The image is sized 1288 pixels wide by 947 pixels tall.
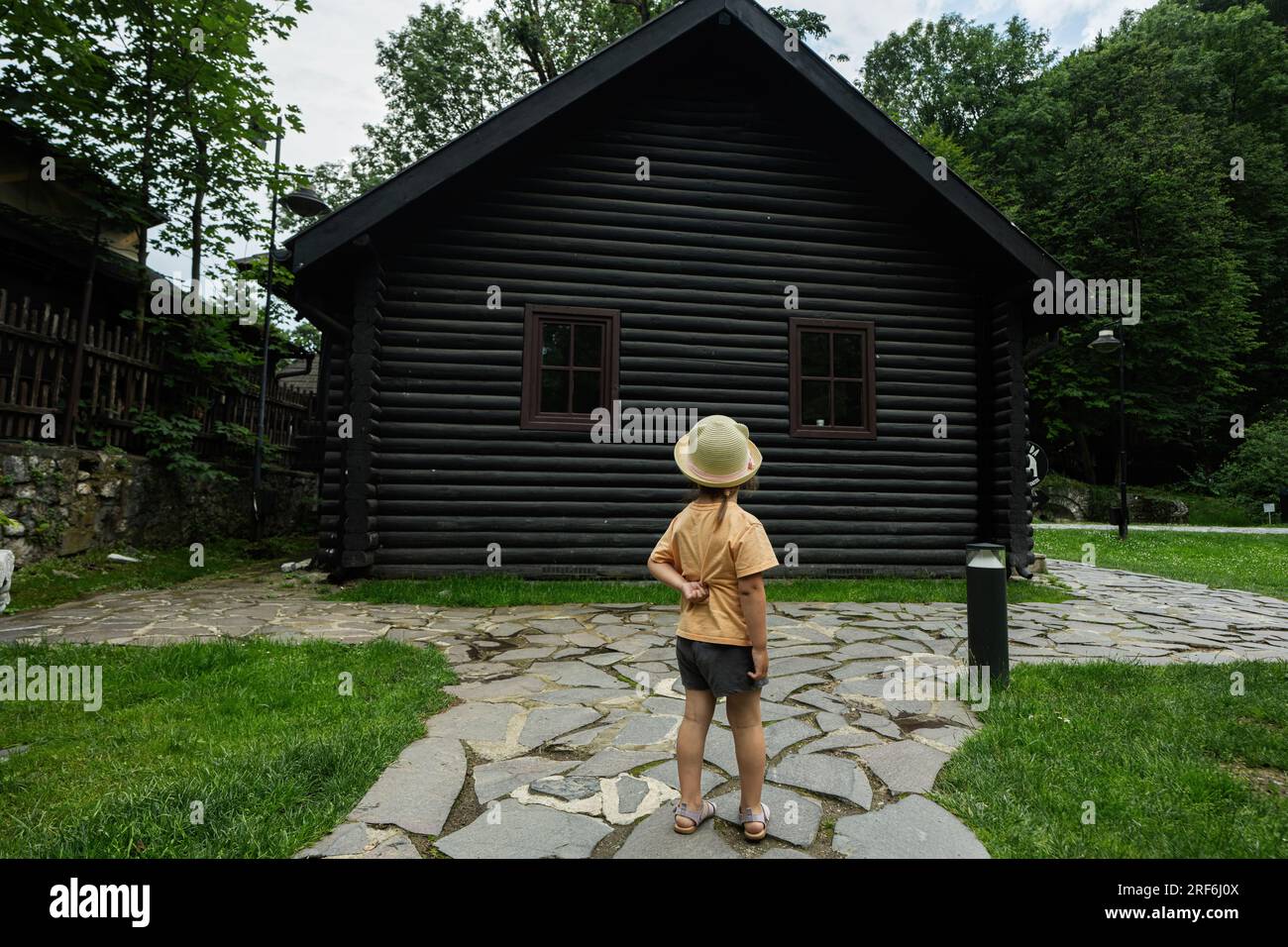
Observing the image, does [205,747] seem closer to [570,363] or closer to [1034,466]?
[570,363]

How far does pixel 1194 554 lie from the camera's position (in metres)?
13.3

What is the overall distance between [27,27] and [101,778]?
1003 centimetres

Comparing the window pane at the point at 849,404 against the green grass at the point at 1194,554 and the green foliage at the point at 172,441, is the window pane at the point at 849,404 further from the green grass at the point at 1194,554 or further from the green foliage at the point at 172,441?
the green foliage at the point at 172,441

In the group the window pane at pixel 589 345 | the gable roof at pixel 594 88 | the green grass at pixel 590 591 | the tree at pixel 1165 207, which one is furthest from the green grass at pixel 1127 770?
the tree at pixel 1165 207

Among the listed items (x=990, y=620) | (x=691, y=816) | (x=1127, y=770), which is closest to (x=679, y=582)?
(x=691, y=816)

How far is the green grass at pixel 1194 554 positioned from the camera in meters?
9.73

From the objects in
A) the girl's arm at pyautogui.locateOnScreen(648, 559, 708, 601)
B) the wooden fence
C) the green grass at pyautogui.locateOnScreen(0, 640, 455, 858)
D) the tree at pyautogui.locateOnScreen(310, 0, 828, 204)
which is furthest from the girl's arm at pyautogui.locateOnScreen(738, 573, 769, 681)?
the tree at pyautogui.locateOnScreen(310, 0, 828, 204)

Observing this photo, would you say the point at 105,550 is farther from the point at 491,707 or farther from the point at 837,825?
the point at 837,825

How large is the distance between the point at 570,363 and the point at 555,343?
1.04 ft

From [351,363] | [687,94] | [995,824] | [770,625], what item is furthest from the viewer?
[687,94]

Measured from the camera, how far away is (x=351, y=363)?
730 cm

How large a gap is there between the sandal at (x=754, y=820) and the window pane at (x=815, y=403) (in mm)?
6815

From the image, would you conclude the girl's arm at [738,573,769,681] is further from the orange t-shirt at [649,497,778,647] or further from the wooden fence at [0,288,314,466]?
the wooden fence at [0,288,314,466]

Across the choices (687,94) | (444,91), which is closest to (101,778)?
(687,94)
